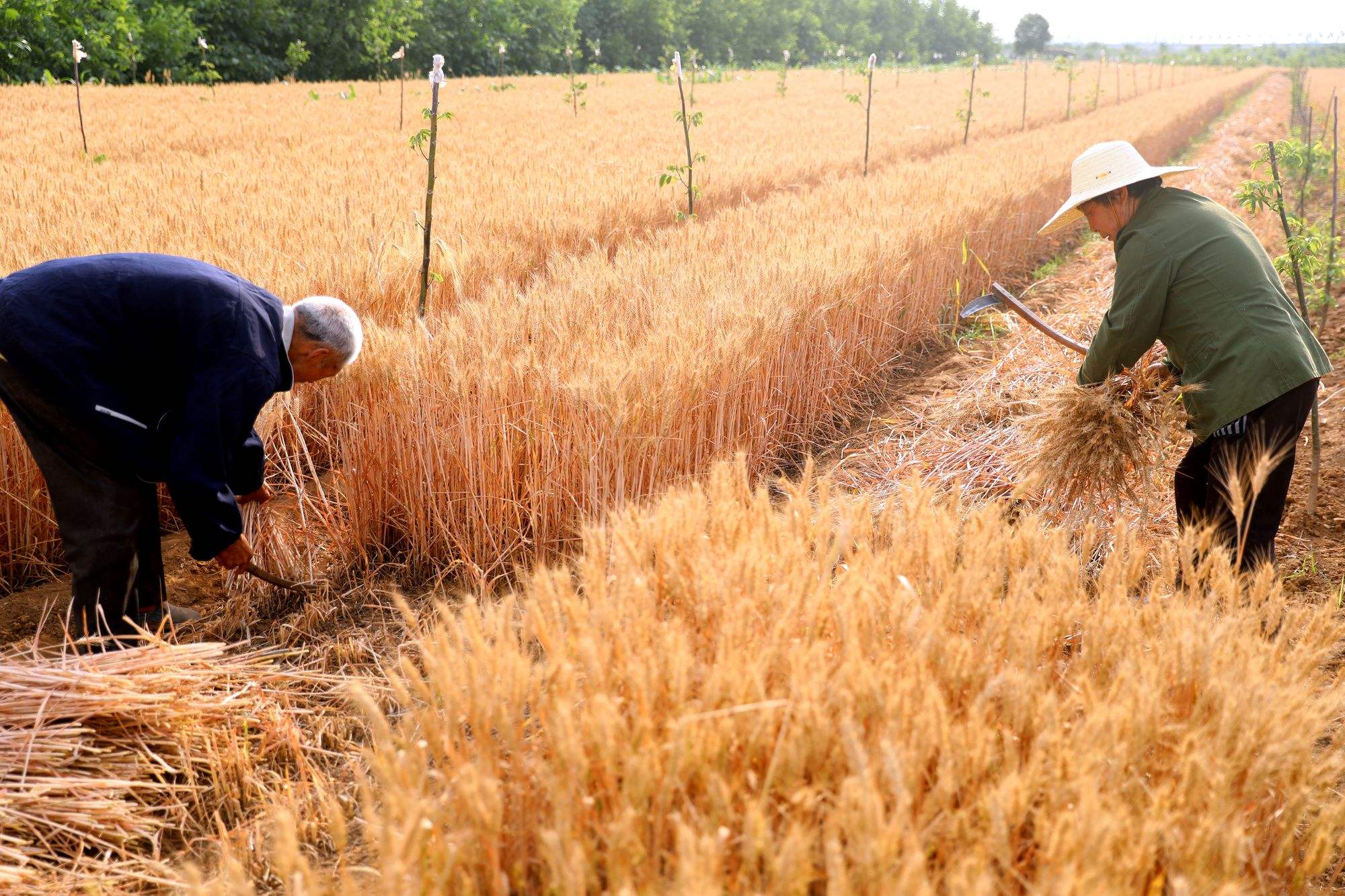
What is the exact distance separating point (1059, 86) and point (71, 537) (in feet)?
104

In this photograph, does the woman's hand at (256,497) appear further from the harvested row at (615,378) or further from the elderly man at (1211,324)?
the elderly man at (1211,324)

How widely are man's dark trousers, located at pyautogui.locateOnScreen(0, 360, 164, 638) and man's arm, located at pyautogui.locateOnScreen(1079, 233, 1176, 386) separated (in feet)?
9.34

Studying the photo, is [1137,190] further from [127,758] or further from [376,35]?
[376,35]

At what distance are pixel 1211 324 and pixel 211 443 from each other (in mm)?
2745

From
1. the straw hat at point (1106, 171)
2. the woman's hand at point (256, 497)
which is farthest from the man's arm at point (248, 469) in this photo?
the straw hat at point (1106, 171)

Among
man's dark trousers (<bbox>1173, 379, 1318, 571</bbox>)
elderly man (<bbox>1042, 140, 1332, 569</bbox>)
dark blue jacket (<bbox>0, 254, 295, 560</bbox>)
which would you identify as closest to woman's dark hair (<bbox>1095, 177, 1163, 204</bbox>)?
elderly man (<bbox>1042, 140, 1332, 569</bbox>)

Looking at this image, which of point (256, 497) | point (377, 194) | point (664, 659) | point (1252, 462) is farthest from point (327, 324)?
point (377, 194)

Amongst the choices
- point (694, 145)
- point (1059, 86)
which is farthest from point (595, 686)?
point (1059, 86)

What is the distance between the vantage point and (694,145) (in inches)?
462

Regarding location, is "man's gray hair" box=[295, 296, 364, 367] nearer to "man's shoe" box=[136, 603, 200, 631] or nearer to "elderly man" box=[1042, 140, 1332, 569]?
"man's shoe" box=[136, 603, 200, 631]

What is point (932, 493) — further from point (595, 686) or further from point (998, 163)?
point (998, 163)

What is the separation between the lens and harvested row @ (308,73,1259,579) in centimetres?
299

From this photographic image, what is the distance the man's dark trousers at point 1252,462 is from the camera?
2633 millimetres

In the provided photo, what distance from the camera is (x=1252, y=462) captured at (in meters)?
2.59
